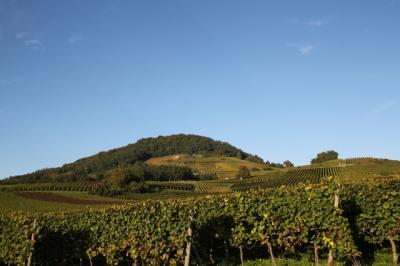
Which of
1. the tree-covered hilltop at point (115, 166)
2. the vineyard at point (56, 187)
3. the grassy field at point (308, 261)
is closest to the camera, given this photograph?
the grassy field at point (308, 261)

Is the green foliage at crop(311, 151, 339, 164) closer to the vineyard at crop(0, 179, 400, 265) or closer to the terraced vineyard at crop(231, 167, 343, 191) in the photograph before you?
the terraced vineyard at crop(231, 167, 343, 191)

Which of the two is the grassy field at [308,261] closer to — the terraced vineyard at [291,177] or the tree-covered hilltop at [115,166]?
the terraced vineyard at [291,177]

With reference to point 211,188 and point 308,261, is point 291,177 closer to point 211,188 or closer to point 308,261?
point 211,188

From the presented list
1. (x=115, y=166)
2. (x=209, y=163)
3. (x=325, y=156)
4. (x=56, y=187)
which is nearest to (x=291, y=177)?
(x=325, y=156)

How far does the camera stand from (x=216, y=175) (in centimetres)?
13112

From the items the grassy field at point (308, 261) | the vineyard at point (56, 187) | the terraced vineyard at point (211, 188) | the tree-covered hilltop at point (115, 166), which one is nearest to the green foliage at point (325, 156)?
the tree-covered hilltop at point (115, 166)

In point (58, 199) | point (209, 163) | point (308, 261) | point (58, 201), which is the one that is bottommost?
point (308, 261)

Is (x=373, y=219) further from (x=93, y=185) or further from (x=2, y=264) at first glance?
(x=93, y=185)

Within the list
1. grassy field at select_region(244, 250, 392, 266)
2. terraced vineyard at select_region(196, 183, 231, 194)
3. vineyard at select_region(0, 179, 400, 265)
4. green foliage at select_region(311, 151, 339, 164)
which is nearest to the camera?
vineyard at select_region(0, 179, 400, 265)

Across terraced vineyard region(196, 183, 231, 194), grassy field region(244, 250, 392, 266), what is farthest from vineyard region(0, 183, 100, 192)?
grassy field region(244, 250, 392, 266)

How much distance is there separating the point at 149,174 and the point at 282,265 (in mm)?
104641

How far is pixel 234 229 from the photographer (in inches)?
682

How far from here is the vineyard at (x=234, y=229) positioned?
551 inches

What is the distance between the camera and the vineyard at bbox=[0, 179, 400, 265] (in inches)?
551
